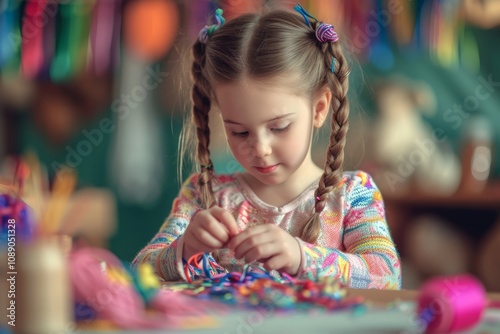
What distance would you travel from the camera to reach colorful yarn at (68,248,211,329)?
0.81 m

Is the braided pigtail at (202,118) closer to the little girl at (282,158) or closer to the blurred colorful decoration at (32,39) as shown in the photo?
the little girl at (282,158)

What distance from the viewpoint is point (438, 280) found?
34.0 inches

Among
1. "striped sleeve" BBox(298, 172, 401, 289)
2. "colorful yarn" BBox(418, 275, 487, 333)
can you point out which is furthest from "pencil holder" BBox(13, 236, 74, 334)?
"striped sleeve" BBox(298, 172, 401, 289)

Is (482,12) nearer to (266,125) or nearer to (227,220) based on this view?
(266,125)

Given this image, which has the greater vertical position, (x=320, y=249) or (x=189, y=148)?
(x=189, y=148)

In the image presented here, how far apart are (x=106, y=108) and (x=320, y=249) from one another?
108 inches

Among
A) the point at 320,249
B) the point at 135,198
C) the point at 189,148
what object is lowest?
the point at 135,198

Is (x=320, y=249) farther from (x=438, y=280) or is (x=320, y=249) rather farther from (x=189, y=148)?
(x=189, y=148)

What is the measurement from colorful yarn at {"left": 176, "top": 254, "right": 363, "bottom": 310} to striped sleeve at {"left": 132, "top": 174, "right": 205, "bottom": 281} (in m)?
0.13

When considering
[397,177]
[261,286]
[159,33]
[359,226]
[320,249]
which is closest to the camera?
[261,286]

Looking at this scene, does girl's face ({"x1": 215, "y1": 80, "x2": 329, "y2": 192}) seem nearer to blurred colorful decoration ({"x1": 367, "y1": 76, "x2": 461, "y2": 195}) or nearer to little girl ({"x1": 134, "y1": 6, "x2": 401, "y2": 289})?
little girl ({"x1": 134, "y1": 6, "x2": 401, "y2": 289})

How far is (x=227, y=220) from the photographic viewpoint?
1086mm

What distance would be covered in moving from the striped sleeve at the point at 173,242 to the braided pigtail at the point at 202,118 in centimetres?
3

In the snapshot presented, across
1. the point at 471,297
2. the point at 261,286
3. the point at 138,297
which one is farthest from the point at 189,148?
the point at 471,297
